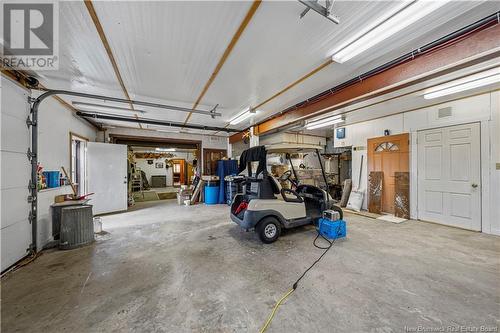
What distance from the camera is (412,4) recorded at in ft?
5.29

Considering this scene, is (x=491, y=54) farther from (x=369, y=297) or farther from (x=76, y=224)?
(x=76, y=224)

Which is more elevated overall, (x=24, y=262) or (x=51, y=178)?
(x=51, y=178)

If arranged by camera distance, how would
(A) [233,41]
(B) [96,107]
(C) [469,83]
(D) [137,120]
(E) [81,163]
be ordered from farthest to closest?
(D) [137,120], (E) [81,163], (B) [96,107], (C) [469,83], (A) [233,41]

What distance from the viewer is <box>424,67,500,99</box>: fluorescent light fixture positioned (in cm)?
270

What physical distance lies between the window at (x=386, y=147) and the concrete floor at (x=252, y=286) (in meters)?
2.37

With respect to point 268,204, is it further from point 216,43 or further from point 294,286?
point 216,43

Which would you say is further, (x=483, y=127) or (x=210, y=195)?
(x=210, y=195)

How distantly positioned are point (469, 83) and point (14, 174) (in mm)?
6884

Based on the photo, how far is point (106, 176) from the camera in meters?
5.28

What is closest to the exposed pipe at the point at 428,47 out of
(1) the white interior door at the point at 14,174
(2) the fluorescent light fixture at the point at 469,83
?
(2) the fluorescent light fixture at the point at 469,83

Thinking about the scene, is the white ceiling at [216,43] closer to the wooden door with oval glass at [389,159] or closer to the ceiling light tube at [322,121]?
the ceiling light tube at [322,121]

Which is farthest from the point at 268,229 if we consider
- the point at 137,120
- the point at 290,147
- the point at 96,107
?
the point at 137,120

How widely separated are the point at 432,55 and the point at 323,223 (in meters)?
2.82

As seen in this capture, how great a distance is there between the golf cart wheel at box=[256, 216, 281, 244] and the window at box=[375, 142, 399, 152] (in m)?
4.08
